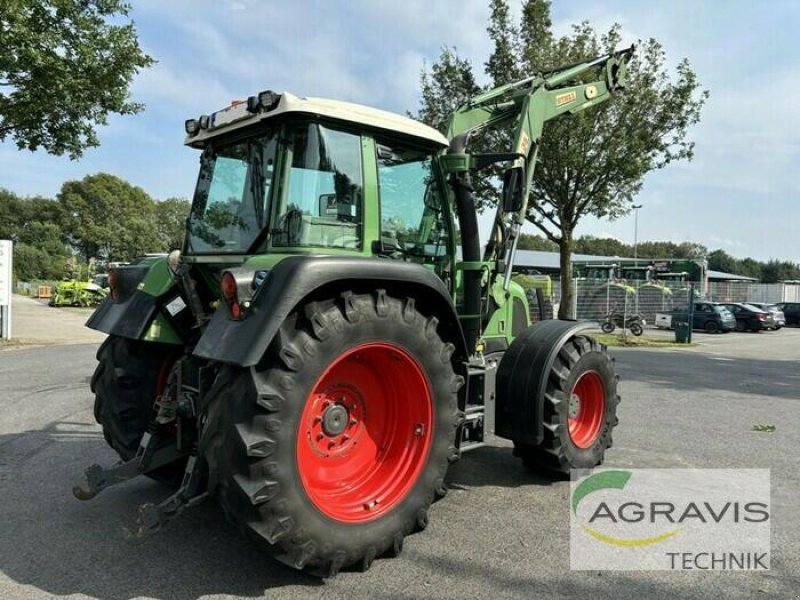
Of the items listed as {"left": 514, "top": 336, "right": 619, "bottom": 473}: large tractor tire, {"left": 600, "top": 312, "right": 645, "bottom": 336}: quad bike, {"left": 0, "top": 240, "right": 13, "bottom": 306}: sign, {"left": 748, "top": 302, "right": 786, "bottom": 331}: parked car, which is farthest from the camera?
{"left": 748, "top": 302, "right": 786, "bottom": 331}: parked car

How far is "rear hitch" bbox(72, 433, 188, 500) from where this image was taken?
3.66m

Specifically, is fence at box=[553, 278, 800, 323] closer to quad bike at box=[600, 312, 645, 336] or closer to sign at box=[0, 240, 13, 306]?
quad bike at box=[600, 312, 645, 336]

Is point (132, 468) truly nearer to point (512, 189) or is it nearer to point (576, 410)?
point (512, 189)

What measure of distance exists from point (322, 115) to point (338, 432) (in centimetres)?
190

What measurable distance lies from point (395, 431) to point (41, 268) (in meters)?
63.7

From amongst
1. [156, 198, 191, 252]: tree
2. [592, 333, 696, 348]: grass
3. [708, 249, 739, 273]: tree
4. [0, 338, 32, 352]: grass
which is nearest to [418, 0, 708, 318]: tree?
[592, 333, 696, 348]: grass

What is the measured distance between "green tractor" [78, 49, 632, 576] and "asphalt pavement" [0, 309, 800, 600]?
0.28 m

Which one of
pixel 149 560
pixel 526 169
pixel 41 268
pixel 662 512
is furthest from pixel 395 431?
pixel 41 268

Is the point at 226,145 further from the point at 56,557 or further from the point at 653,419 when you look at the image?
the point at 653,419

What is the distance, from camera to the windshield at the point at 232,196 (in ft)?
13.0

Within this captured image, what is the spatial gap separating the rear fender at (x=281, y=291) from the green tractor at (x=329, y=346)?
1cm

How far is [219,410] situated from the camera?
3129 mm

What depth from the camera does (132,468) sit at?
3.77 m

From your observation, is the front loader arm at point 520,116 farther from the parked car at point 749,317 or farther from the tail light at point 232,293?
the parked car at point 749,317
